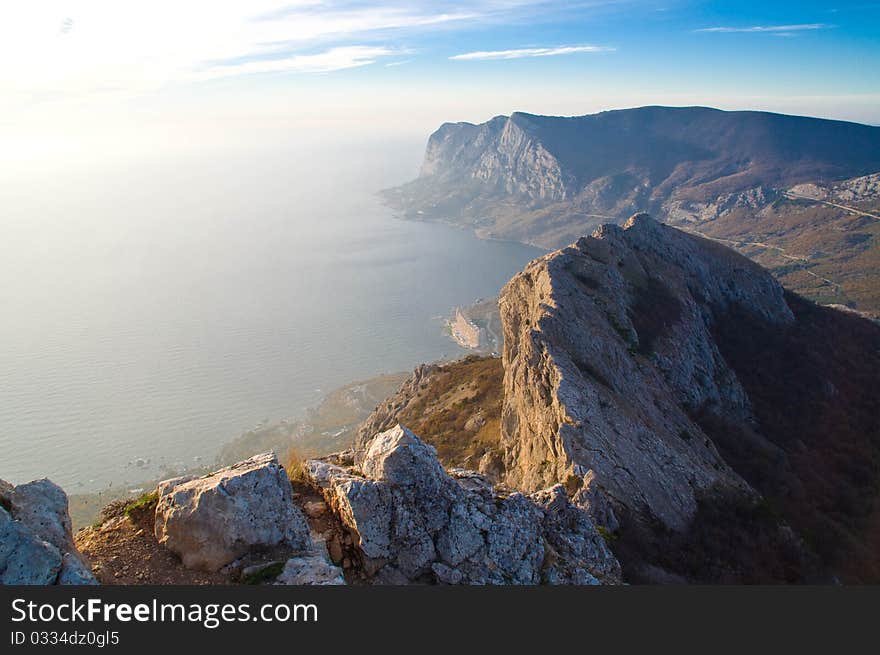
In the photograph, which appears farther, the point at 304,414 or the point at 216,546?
the point at 304,414

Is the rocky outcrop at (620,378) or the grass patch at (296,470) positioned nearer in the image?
the grass patch at (296,470)

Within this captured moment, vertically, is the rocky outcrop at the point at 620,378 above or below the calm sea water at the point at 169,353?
above

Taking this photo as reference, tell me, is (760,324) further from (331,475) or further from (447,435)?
(331,475)

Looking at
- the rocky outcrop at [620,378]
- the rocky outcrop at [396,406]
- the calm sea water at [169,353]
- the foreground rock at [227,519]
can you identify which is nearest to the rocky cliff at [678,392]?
the rocky outcrop at [620,378]

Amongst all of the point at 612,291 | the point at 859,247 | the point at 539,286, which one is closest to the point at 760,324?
the point at 612,291

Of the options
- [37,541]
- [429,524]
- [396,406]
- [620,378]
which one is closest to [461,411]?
[396,406]

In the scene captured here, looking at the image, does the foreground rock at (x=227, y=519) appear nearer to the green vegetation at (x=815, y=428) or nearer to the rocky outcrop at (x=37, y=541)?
the rocky outcrop at (x=37, y=541)

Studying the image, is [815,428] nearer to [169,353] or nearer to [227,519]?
[227,519]
